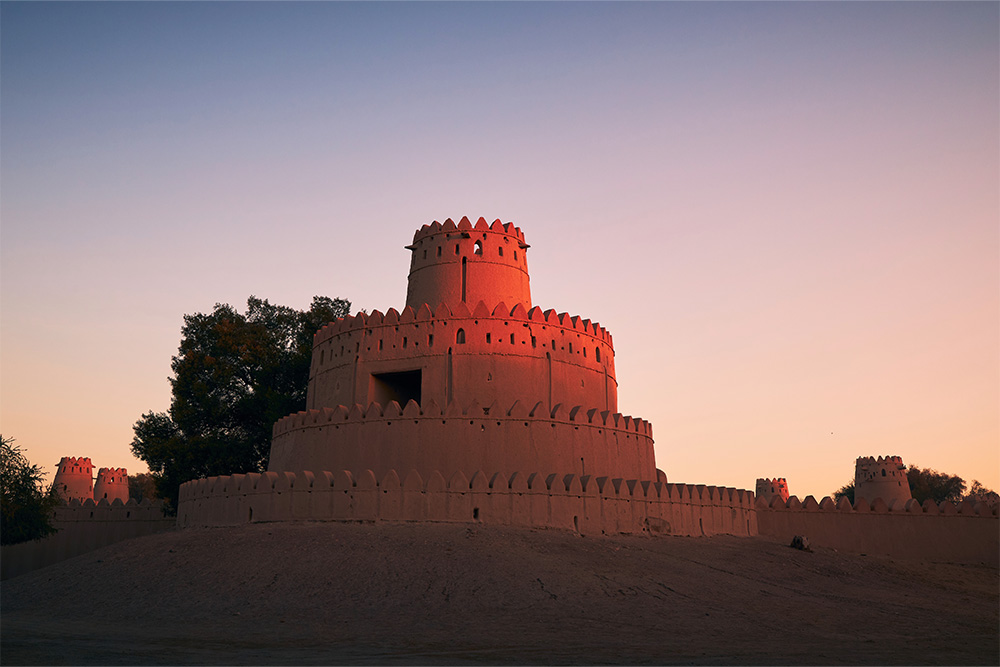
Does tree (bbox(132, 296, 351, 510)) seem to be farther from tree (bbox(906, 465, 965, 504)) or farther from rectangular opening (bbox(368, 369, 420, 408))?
tree (bbox(906, 465, 965, 504))

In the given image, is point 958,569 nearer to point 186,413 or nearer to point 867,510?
point 867,510

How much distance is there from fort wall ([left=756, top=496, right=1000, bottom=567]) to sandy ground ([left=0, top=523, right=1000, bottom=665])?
456 centimetres

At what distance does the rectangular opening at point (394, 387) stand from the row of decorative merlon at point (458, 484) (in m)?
3.64

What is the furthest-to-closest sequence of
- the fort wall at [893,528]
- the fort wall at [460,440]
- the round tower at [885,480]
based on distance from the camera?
the round tower at [885,480]
the fort wall at [893,528]
the fort wall at [460,440]

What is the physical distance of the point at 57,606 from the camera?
1631 centimetres

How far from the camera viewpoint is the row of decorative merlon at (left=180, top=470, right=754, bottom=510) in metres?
20.2

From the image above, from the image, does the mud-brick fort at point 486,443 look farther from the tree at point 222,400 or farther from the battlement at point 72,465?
the battlement at point 72,465

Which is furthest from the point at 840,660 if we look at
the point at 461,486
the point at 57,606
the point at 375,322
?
the point at 375,322

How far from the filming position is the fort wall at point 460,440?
22.6 meters

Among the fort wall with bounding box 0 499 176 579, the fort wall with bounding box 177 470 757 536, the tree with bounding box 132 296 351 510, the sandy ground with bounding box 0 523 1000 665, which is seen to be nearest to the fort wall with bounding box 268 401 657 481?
the fort wall with bounding box 177 470 757 536

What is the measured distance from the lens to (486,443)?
2272 centimetres

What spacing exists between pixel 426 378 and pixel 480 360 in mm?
1677

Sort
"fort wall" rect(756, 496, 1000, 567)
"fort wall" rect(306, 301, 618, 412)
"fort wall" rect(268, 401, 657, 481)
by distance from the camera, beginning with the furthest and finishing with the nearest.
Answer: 1. "fort wall" rect(756, 496, 1000, 567)
2. "fort wall" rect(306, 301, 618, 412)
3. "fort wall" rect(268, 401, 657, 481)

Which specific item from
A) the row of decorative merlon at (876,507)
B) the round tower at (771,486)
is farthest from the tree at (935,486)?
the row of decorative merlon at (876,507)
